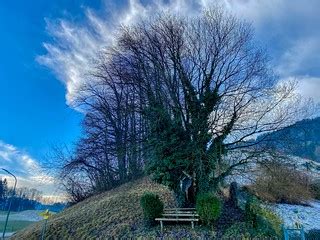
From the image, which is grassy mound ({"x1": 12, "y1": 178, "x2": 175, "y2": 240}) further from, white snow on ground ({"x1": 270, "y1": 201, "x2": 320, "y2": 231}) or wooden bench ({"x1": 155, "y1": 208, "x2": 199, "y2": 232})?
white snow on ground ({"x1": 270, "y1": 201, "x2": 320, "y2": 231})

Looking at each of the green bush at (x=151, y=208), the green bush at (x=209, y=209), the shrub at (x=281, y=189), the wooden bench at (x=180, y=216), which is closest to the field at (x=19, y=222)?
the green bush at (x=151, y=208)

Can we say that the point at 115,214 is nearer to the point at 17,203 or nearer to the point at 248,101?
the point at 248,101

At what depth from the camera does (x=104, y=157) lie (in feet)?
102

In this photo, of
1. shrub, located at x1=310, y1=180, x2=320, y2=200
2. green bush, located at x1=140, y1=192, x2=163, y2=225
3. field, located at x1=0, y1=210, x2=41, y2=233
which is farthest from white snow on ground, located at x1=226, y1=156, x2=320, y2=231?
field, located at x1=0, y1=210, x2=41, y2=233

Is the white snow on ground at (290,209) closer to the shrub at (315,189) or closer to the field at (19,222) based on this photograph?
the shrub at (315,189)

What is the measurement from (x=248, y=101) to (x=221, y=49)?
3114 millimetres

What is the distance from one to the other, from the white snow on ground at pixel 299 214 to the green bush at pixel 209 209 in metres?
4.64

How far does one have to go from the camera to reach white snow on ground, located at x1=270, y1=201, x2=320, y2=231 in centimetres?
1689

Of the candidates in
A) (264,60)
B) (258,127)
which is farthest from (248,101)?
(264,60)

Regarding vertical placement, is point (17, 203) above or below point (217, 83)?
above

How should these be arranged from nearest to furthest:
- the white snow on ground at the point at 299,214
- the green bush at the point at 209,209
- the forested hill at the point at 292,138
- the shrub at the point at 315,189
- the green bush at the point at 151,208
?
1. the green bush at the point at 209,209
2. the green bush at the point at 151,208
3. the forested hill at the point at 292,138
4. the white snow on ground at the point at 299,214
5. the shrub at the point at 315,189

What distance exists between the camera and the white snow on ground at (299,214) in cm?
1689

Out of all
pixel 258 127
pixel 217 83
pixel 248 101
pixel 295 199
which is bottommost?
pixel 295 199

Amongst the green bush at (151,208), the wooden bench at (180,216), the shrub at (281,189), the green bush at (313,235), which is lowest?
the green bush at (313,235)
